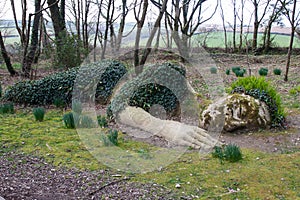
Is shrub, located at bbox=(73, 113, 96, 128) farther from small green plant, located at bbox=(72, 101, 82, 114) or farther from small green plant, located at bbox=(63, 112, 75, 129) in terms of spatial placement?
small green plant, located at bbox=(72, 101, 82, 114)

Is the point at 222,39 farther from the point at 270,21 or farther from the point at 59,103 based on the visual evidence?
the point at 59,103

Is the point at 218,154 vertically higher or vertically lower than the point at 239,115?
lower

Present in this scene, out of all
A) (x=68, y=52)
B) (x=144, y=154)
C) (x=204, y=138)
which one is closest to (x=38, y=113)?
(x=144, y=154)

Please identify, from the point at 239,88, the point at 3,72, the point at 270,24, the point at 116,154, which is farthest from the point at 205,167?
the point at 270,24

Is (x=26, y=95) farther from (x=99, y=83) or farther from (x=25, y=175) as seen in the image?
(x=25, y=175)

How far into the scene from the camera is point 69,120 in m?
4.84

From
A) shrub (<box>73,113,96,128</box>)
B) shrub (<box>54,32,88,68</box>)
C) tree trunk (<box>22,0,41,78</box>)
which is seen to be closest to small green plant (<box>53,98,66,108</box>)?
shrub (<box>73,113,96,128</box>)

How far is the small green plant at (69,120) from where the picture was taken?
15.8 ft

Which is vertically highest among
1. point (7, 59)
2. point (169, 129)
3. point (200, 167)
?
point (7, 59)

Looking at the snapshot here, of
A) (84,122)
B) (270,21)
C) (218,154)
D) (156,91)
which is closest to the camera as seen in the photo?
(218,154)

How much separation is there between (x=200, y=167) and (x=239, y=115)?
5.40ft

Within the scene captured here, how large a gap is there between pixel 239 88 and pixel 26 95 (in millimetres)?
4316

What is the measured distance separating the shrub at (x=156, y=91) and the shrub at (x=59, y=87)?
3.93 ft

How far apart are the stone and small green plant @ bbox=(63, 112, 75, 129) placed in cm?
204
